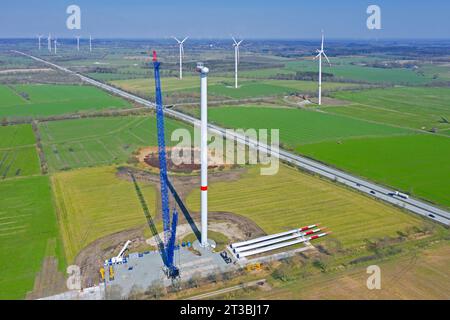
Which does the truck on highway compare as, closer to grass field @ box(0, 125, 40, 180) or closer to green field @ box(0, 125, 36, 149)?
grass field @ box(0, 125, 40, 180)

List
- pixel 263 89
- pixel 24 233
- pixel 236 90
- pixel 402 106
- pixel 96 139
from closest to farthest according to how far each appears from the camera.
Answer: pixel 24 233 → pixel 96 139 → pixel 402 106 → pixel 236 90 → pixel 263 89

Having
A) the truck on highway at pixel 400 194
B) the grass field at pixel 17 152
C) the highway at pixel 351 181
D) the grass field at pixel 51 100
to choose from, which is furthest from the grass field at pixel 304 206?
the grass field at pixel 51 100

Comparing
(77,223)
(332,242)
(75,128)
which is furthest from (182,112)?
(332,242)

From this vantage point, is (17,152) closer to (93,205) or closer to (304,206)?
(93,205)

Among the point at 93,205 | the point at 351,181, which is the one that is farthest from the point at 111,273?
the point at 351,181

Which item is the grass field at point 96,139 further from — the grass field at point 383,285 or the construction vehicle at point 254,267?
the grass field at point 383,285
